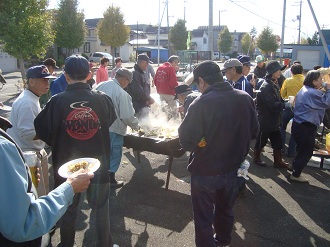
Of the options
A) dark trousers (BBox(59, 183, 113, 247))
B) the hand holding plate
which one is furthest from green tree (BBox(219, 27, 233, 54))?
the hand holding plate

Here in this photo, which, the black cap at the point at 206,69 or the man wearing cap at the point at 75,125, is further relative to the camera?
the black cap at the point at 206,69

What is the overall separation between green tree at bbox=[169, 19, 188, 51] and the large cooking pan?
50507 mm

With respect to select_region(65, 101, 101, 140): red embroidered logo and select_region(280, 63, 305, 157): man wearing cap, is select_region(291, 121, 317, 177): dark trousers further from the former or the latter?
select_region(65, 101, 101, 140): red embroidered logo

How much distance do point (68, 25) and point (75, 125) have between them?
33245 millimetres

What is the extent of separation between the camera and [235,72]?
17.4 ft

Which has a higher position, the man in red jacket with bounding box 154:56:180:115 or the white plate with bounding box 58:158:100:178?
the man in red jacket with bounding box 154:56:180:115

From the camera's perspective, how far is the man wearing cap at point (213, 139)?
9.02 feet

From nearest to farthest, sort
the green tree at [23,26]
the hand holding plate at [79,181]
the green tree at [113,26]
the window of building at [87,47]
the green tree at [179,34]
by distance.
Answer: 1. the hand holding plate at [79,181]
2. the green tree at [23,26]
3. the green tree at [113,26]
4. the green tree at [179,34]
5. the window of building at [87,47]

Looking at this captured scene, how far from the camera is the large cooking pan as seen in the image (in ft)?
15.5

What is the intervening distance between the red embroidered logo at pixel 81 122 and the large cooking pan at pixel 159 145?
2.04m

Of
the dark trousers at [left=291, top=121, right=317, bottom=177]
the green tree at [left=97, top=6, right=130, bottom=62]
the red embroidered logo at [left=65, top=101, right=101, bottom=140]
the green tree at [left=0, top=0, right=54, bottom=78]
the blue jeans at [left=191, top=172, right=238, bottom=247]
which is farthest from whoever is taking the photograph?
the green tree at [left=97, top=6, right=130, bottom=62]

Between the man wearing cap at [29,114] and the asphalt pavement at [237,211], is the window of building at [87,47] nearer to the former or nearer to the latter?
the asphalt pavement at [237,211]

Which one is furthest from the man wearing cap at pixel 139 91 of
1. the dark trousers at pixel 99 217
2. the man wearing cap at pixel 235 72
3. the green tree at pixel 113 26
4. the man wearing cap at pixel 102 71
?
the green tree at pixel 113 26

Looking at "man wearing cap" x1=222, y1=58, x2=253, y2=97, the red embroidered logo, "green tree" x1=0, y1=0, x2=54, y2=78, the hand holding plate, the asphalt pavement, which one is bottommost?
the asphalt pavement
